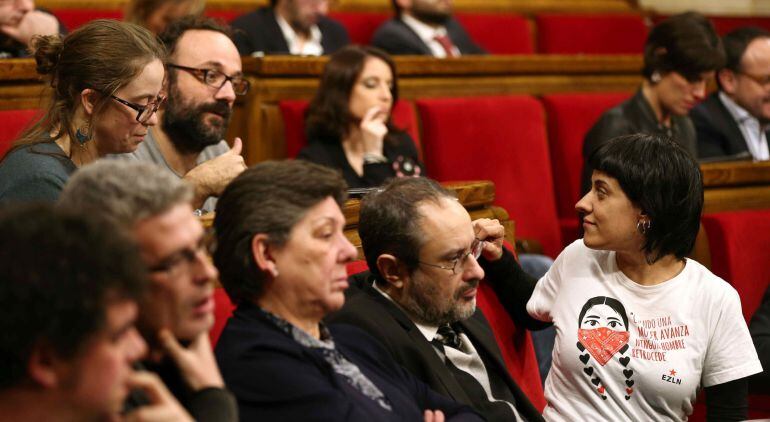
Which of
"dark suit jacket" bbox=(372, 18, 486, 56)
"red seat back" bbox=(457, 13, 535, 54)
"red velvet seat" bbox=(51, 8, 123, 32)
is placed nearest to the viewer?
"red velvet seat" bbox=(51, 8, 123, 32)

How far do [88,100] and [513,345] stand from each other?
2.16ft

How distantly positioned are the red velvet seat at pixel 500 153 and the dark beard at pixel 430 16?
529 millimetres

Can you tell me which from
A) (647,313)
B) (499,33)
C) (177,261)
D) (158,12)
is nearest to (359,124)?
(158,12)

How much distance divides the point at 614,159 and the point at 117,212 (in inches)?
28.5

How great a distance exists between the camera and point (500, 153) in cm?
232

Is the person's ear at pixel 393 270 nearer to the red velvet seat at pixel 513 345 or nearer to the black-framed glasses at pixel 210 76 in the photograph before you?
the red velvet seat at pixel 513 345

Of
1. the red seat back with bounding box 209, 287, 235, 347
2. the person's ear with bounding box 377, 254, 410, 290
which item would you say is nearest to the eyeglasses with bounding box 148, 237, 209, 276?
the red seat back with bounding box 209, 287, 235, 347

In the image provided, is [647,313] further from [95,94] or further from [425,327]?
[95,94]

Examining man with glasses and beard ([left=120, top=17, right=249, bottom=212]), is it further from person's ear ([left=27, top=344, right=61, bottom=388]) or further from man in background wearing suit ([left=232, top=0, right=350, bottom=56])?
person's ear ([left=27, top=344, right=61, bottom=388])

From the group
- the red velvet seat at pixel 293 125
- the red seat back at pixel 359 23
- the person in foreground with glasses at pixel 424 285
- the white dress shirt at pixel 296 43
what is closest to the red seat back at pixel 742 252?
the person in foreground with glasses at pixel 424 285

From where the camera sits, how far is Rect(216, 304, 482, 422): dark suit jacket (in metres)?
0.96

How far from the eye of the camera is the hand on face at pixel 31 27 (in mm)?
1982

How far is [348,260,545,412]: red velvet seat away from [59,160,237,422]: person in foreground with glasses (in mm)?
642

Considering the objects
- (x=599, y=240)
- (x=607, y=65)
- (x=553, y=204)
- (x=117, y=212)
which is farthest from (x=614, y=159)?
(x=607, y=65)
